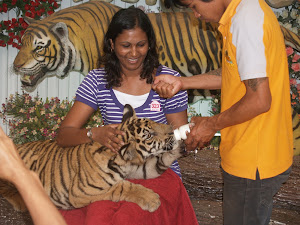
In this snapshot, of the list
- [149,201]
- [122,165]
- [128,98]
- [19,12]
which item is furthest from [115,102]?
[19,12]

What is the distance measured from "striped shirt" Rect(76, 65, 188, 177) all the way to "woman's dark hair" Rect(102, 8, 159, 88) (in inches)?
2.2

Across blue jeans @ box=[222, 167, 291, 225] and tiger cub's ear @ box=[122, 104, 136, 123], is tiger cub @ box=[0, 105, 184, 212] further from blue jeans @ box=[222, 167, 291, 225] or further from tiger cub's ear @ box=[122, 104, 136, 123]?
→ blue jeans @ box=[222, 167, 291, 225]

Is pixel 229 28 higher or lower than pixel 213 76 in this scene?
higher

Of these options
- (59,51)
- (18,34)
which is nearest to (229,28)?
(59,51)

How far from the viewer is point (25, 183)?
0.63 meters

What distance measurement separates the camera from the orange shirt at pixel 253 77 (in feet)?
4.48

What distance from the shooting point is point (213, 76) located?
196cm

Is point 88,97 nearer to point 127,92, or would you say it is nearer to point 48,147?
point 127,92

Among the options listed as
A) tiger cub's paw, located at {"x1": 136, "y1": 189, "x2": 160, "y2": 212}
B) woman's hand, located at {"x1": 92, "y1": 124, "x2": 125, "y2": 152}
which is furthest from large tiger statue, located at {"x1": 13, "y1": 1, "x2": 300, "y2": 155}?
tiger cub's paw, located at {"x1": 136, "y1": 189, "x2": 160, "y2": 212}

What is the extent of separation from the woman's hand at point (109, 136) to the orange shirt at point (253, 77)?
57cm

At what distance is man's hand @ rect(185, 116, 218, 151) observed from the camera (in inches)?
63.6

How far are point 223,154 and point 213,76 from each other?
1.60 feet

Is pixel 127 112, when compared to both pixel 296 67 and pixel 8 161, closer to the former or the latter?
pixel 8 161

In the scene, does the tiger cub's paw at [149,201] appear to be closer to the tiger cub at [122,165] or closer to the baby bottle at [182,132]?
the tiger cub at [122,165]
